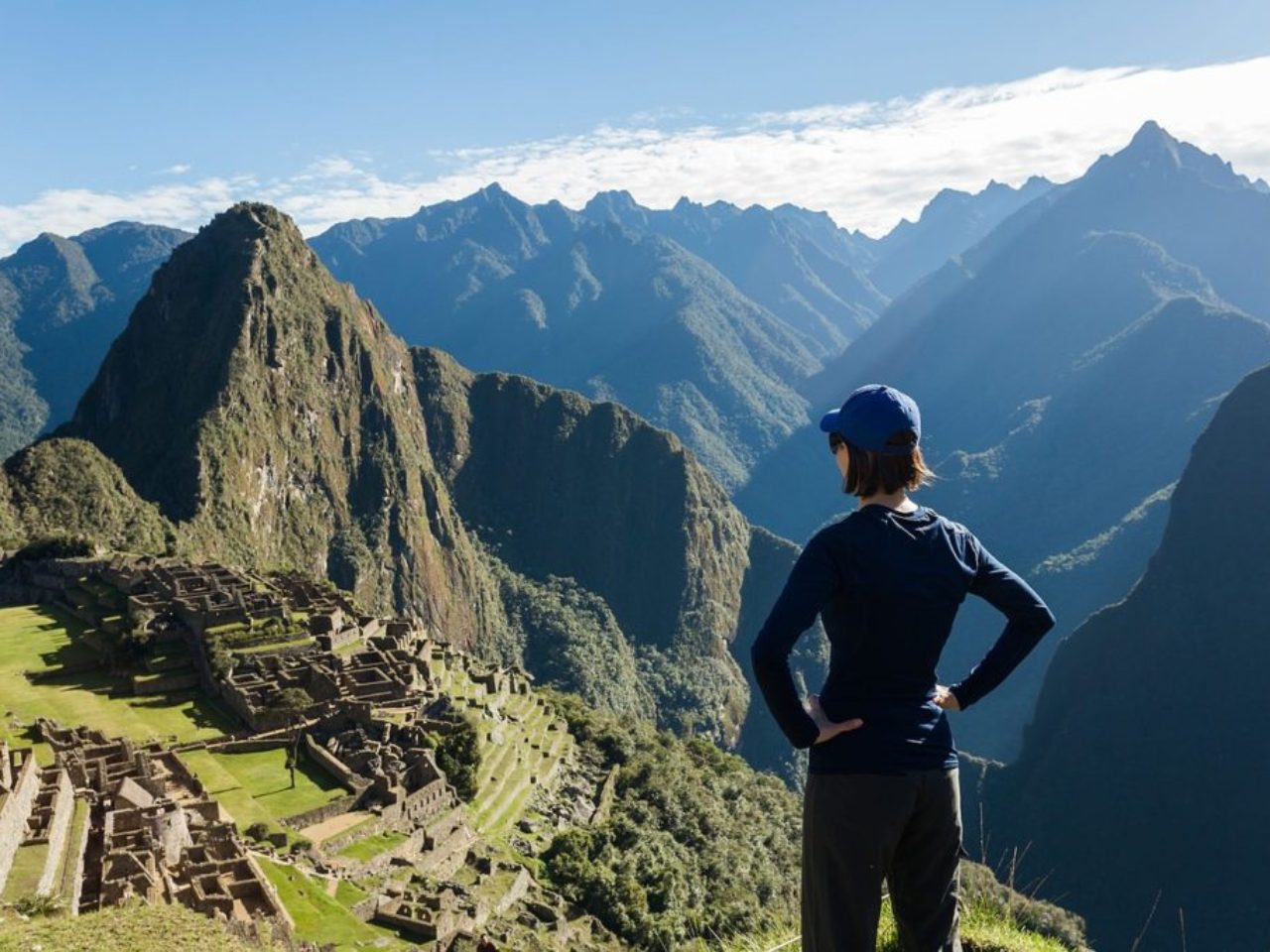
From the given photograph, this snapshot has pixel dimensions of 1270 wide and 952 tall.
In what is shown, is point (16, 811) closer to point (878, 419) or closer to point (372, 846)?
point (372, 846)

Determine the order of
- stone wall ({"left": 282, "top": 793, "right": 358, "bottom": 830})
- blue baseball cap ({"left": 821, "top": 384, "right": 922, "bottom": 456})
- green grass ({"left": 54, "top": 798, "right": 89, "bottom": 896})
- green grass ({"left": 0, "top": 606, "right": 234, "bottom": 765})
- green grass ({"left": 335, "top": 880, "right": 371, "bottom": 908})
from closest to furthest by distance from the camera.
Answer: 1. blue baseball cap ({"left": 821, "top": 384, "right": 922, "bottom": 456})
2. green grass ({"left": 54, "top": 798, "right": 89, "bottom": 896})
3. green grass ({"left": 335, "top": 880, "right": 371, "bottom": 908})
4. stone wall ({"left": 282, "top": 793, "right": 358, "bottom": 830})
5. green grass ({"left": 0, "top": 606, "right": 234, "bottom": 765})

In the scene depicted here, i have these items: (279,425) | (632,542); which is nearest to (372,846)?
(279,425)

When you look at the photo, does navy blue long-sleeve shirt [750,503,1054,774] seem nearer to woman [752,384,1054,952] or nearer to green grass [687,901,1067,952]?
woman [752,384,1054,952]

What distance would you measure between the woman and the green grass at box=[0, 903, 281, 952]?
9303 millimetres

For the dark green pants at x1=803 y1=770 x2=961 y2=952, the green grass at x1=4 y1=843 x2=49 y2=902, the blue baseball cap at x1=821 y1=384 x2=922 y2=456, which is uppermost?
the blue baseball cap at x1=821 y1=384 x2=922 y2=456

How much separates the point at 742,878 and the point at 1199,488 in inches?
3339

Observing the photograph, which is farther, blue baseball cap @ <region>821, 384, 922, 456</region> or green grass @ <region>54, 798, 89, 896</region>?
green grass @ <region>54, 798, 89, 896</region>

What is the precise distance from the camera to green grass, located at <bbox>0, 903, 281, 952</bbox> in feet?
35.6

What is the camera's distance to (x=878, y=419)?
5246 mm

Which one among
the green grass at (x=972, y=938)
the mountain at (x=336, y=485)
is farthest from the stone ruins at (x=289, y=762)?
the mountain at (x=336, y=485)

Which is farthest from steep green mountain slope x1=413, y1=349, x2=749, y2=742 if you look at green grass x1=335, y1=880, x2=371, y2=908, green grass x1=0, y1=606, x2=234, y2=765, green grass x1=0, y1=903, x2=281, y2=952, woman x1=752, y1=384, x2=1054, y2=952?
woman x1=752, y1=384, x2=1054, y2=952

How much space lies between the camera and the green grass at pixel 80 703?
120 ft

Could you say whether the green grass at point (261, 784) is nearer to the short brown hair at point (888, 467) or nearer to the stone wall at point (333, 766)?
the stone wall at point (333, 766)

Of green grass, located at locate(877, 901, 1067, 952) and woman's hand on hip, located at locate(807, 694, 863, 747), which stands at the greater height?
woman's hand on hip, located at locate(807, 694, 863, 747)
